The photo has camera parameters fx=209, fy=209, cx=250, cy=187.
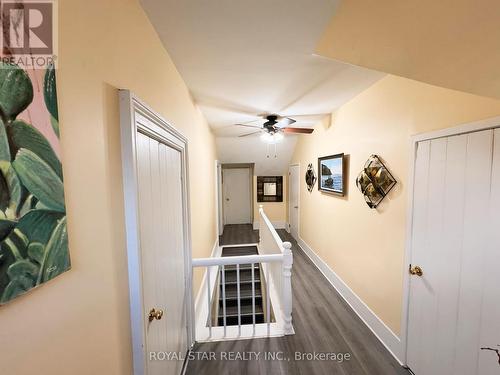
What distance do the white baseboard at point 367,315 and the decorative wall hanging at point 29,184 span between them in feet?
8.17

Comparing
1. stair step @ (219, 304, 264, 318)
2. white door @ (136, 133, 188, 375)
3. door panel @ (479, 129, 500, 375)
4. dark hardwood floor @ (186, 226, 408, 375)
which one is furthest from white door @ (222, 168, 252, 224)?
door panel @ (479, 129, 500, 375)

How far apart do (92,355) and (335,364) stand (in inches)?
75.3

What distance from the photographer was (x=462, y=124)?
1302 millimetres

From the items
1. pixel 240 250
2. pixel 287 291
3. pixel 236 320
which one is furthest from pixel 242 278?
pixel 287 291

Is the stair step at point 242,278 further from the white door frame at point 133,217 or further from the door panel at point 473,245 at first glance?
the white door frame at point 133,217

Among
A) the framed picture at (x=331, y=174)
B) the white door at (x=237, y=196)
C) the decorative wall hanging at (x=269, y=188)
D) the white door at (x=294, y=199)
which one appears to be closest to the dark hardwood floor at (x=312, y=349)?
the framed picture at (x=331, y=174)

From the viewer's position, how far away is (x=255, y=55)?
60.0 inches

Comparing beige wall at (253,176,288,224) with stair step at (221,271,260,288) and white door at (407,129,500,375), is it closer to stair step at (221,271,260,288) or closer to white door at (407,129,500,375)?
stair step at (221,271,260,288)

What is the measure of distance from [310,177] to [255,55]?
296 centimetres

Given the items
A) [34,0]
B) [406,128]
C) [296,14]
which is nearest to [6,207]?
[34,0]

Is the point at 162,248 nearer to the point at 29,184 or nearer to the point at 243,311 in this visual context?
the point at 29,184

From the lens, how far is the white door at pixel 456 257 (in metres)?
1.18

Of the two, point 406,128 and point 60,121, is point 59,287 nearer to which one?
point 60,121

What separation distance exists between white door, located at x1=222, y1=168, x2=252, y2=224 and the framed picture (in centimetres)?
352
